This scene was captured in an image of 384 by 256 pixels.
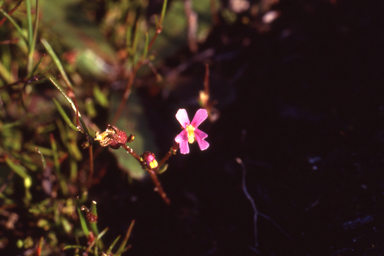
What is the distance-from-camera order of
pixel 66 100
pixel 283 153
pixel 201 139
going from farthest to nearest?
1. pixel 66 100
2. pixel 283 153
3. pixel 201 139

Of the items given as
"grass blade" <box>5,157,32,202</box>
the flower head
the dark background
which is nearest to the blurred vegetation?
"grass blade" <box>5,157,32,202</box>

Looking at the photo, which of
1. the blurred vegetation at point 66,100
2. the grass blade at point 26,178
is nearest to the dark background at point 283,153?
the blurred vegetation at point 66,100

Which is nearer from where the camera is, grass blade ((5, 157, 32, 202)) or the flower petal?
the flower petal

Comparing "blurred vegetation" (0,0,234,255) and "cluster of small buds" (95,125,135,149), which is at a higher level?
"blurred vegetation" (0,0,234,255)

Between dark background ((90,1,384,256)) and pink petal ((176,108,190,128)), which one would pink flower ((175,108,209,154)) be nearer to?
pink petal ((176,108,190,128))

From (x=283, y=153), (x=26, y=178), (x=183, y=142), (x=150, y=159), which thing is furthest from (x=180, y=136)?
(x=26, y=178)

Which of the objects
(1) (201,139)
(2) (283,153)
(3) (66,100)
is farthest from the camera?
(3) (66,100)

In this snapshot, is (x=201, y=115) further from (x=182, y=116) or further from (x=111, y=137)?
(x=111, y=137)

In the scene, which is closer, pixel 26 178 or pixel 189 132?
pixel 189 132

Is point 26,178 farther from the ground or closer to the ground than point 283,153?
closer to the ground
